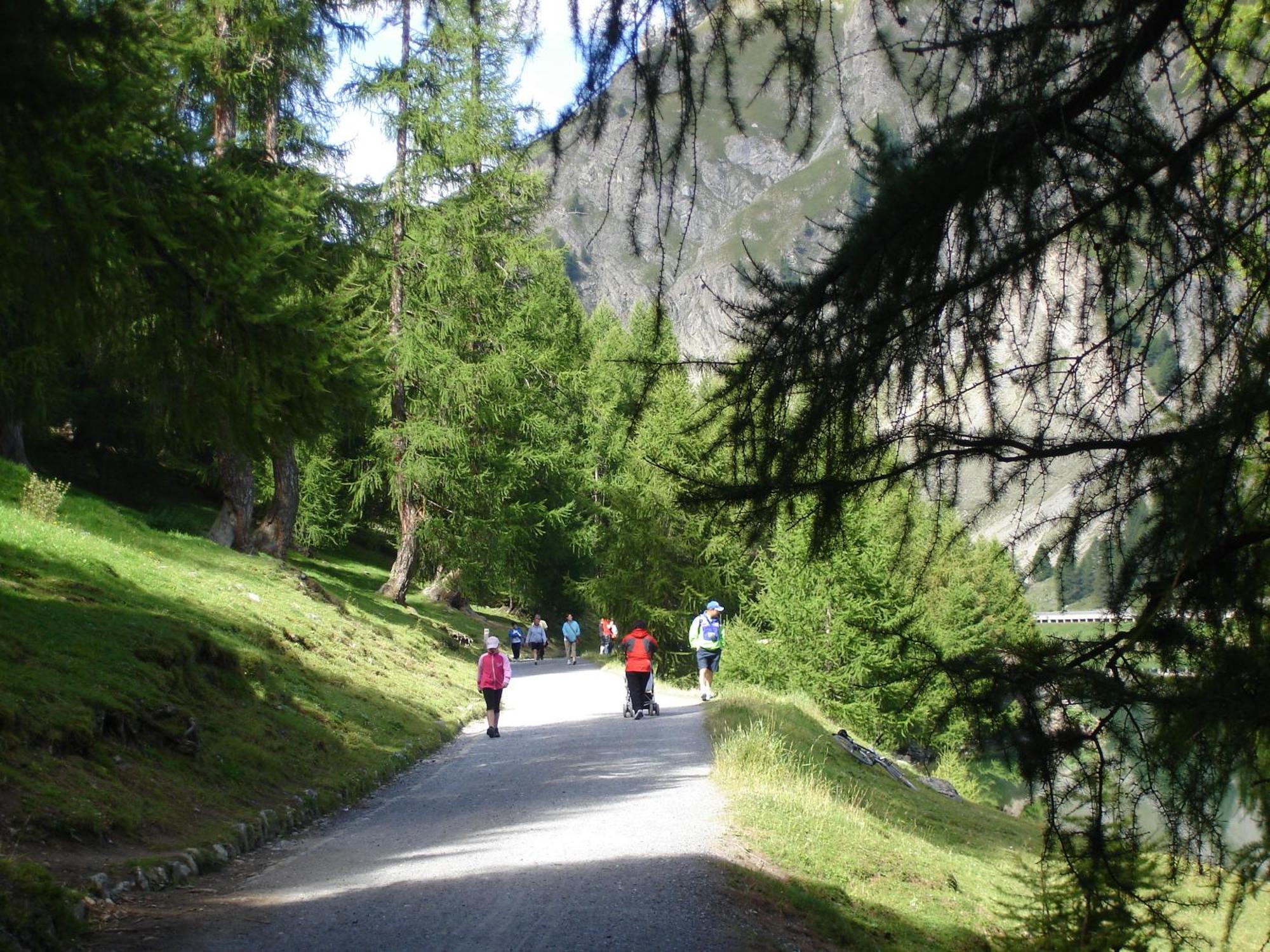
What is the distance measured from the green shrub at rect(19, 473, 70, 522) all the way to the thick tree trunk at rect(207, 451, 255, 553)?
5.40 metres

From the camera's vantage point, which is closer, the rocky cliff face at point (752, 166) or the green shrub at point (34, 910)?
the rocky cliff face at point (752, 166)

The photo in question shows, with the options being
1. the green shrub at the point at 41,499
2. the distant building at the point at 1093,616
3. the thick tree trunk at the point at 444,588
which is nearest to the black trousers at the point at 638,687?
the green shrub at the point at 41,499

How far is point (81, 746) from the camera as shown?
25.9 ft

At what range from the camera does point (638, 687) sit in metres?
16.9

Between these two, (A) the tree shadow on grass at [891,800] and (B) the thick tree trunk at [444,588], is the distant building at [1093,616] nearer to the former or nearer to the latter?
(A) the tree shadow on grass at [891,800]

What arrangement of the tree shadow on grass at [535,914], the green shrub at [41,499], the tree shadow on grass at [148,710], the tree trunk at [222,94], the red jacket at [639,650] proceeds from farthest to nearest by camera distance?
1. the tree trunk at [222,94]
2. the red jacket at [639,650]
3. the green shrub at [41,499]
4. the tree shadow on grass at [148,710]
5. the tree shadow on grass at [535,914]

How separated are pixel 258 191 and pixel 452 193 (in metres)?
23.3

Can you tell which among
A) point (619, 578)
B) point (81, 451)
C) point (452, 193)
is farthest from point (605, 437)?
point (81, 451)

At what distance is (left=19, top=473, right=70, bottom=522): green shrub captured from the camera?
1432cm

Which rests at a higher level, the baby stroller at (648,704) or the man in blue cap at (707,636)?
the man in blue cap at (707,636)

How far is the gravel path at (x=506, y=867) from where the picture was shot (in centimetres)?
577

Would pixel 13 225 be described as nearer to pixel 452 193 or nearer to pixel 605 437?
pixel 452 193

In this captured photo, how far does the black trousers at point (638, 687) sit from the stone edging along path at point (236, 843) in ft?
15.4

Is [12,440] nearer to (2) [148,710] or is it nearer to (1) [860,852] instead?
(2) [148,710]
